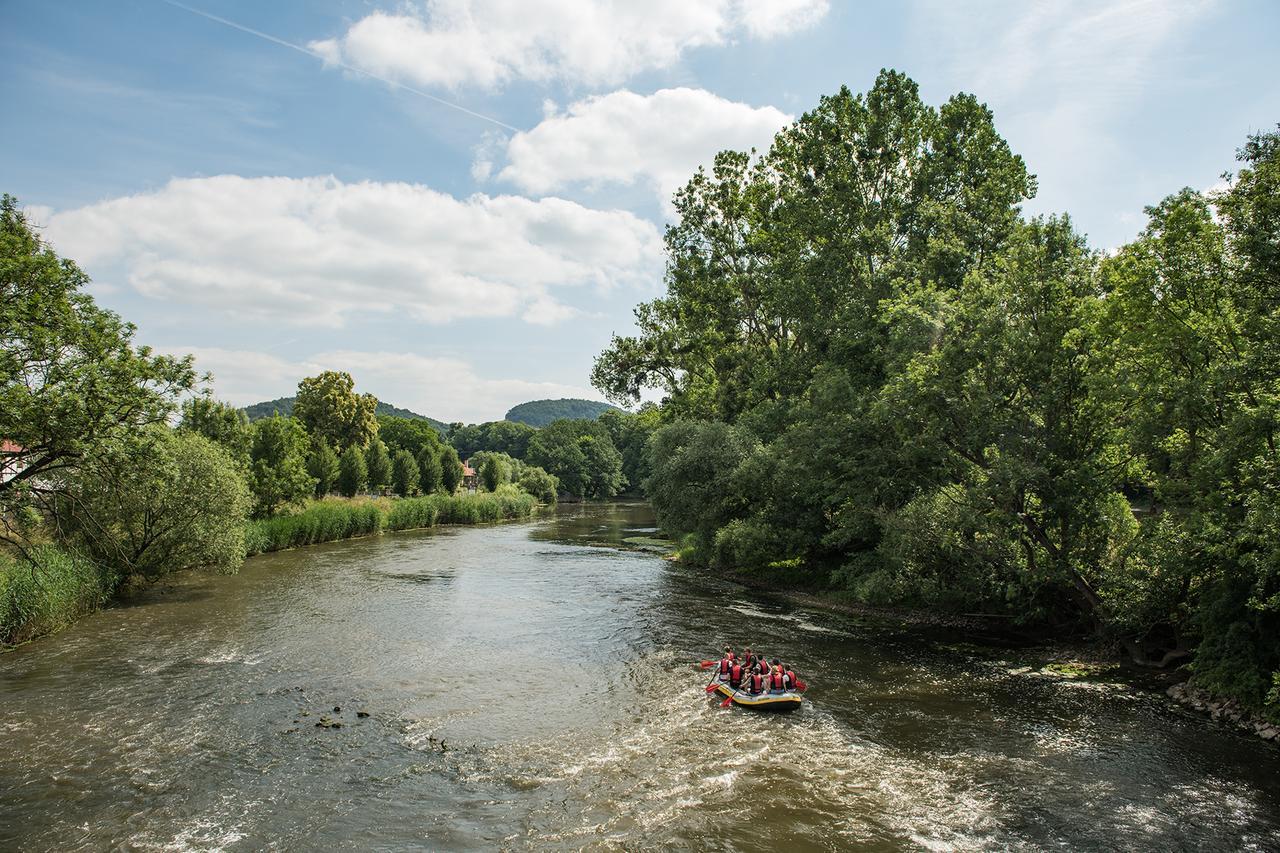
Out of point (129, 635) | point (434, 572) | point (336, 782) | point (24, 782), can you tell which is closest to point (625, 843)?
point (336, 782)

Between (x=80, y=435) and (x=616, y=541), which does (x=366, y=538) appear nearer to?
(x=616, y=541)

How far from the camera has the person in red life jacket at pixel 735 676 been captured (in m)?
20.2

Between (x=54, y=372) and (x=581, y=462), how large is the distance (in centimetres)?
11933

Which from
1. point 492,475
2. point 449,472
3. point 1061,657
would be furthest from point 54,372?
point 492,475

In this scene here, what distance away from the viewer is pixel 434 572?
1692 inches

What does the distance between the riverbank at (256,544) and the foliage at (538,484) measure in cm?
1418

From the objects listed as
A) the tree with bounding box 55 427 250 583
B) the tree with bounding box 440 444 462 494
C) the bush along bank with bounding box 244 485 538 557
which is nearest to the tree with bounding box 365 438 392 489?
the bush along bank with bounding box 244 485 538 557

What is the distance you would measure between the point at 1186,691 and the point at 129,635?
3394 cm

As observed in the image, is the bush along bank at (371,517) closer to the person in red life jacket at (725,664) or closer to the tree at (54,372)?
the tree at (54,372)

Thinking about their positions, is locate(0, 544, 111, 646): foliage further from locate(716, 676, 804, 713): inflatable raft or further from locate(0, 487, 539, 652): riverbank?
locate(716, 676, 804, 713): inflatable raft

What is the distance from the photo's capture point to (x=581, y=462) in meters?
140

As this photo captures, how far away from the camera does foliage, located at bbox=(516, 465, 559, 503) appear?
114m

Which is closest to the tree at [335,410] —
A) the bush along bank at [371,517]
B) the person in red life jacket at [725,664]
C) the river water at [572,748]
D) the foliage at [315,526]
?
the bush along bank at [371,517]

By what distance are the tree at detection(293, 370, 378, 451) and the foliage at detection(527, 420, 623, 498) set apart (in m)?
48.0
